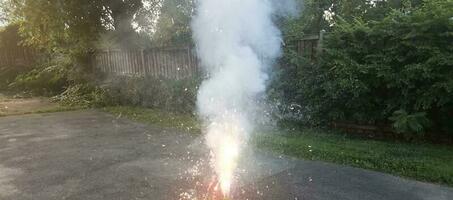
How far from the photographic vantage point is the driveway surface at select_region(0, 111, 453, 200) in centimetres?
492

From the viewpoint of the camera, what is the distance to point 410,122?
21.2 feet

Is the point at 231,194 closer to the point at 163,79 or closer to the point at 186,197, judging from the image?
the point at 186,197

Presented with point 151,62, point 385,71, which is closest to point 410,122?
point 385,71

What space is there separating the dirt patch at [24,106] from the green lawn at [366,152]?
7.11m

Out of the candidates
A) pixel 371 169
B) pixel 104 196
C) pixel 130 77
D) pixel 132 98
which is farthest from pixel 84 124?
pixel 371 169

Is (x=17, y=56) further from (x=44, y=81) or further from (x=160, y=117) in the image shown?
(x=160, y=117)

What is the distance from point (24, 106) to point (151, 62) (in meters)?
4.94

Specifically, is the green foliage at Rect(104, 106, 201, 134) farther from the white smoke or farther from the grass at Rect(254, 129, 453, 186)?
the grass at Rect(254, 129, 453, 186)

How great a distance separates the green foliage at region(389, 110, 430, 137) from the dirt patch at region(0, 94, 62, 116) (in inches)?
408

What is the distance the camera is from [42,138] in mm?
8703

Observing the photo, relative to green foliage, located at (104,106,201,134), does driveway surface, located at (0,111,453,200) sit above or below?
below

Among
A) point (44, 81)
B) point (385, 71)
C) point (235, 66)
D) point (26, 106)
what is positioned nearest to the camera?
point (235, 66)

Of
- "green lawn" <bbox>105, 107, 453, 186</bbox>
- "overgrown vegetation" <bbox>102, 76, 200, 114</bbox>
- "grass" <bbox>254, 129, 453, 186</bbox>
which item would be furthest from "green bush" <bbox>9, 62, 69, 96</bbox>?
"grass" <bbox>254, 129, 453, 186</bbox>

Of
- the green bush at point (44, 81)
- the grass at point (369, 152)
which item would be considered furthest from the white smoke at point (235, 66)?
the green bush at point (44, 81)
